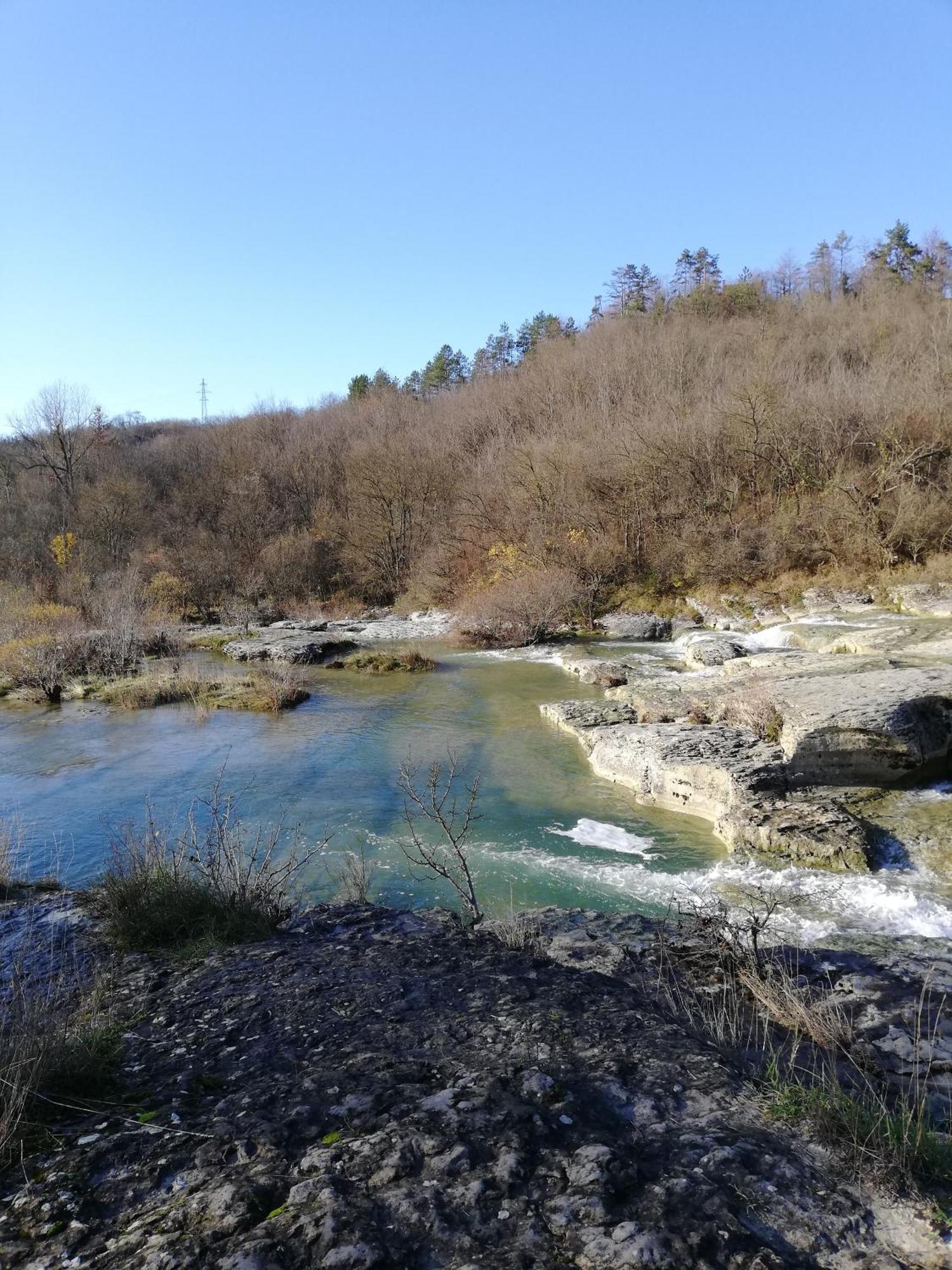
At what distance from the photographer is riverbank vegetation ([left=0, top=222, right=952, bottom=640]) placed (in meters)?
27.7

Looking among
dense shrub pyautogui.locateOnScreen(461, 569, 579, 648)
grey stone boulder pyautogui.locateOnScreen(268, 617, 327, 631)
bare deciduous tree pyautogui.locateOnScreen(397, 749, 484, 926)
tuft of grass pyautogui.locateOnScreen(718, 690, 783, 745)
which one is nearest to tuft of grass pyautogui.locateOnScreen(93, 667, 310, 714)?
bare deciduous tree pyautogui.locateOnScreen(397, 749, 484, 926)

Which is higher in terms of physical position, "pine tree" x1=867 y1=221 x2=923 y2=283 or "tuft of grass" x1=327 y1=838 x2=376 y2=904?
"pine tree" x1=867 y1=221 x2=923 y2=283

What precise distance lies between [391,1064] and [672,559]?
92.4ft

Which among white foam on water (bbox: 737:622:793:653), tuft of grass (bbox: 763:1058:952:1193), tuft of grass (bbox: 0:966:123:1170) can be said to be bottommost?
white foam on water (bbox: 737:622:793:653)

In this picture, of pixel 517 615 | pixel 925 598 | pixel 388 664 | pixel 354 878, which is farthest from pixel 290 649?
pixel 925 598

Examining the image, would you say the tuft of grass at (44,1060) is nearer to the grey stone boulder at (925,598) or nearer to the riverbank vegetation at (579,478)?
the riverbank vegetation at (579,478)

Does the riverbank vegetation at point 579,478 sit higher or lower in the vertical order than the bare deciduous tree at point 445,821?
higher

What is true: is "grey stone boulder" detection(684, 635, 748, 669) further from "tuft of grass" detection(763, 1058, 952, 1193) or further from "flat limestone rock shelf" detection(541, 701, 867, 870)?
"tuft of grass" detection(763, 1058, 952, 1193)

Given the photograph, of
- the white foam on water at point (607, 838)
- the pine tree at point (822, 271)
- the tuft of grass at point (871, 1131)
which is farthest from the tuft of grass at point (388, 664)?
the pine tree at point (822, 271)

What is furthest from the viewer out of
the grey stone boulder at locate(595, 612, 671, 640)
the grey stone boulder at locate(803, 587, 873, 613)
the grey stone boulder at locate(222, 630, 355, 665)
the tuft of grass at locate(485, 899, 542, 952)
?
the grey stone boulder at locate(595, 612, 671, 640)

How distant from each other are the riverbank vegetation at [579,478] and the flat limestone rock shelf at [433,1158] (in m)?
17.8

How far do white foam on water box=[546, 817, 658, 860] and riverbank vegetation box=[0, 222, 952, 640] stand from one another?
15132 millimetres

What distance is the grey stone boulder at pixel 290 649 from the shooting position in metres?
21.1

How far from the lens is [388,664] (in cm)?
1984
